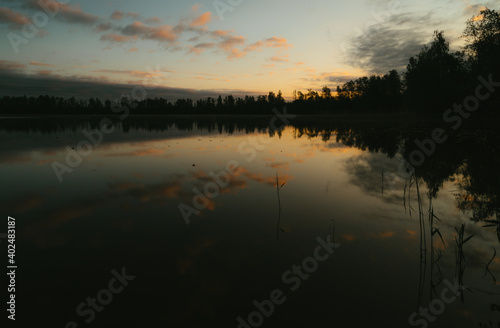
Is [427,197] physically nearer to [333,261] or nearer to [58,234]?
[333,261]

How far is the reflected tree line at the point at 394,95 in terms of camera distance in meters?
37.1

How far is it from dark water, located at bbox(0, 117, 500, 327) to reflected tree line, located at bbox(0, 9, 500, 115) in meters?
37.8

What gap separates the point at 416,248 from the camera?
17.2 feet

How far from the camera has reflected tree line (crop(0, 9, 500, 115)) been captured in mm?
37062

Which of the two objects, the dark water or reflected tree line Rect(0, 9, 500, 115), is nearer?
the dark water

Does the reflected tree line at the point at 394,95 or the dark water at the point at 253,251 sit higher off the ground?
the reflected tree line at the point at 394,95

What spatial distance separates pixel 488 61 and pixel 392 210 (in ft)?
124

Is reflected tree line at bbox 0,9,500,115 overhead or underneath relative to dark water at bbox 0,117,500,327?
overhead

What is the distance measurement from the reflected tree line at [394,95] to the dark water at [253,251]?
124 feet

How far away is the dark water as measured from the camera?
3.59 m

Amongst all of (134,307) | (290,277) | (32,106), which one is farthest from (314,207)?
(32,106)

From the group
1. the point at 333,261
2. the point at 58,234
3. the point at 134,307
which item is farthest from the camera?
the point at 58,234

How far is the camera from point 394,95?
91000 mm

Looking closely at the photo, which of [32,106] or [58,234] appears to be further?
[32,106]
